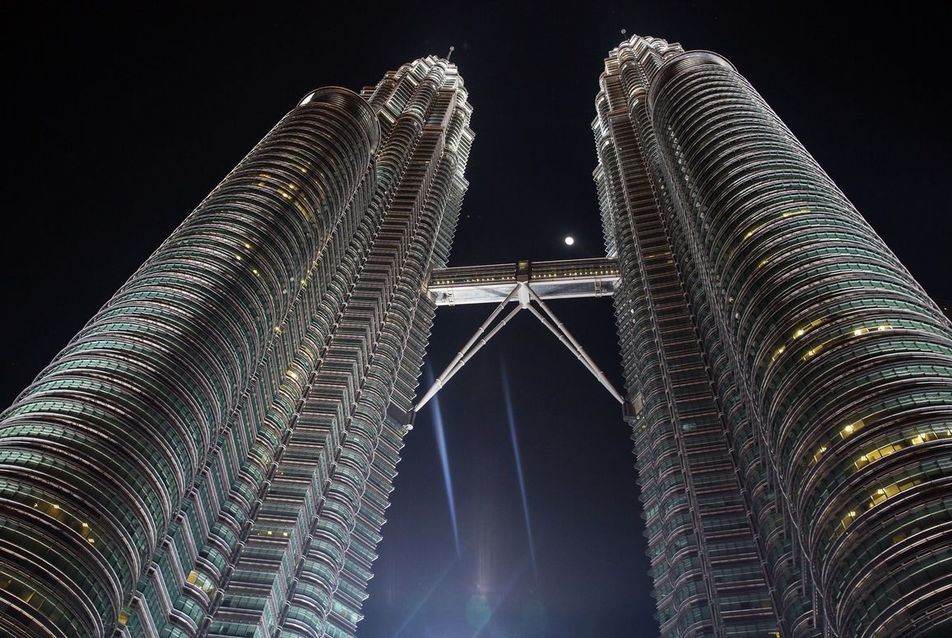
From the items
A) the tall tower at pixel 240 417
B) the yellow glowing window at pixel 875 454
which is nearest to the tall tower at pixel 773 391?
the yellow glowing window at pixel 875 454

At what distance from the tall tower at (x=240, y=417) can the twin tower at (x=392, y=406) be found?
0.27 meters

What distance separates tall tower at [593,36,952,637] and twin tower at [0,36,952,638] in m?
0.23

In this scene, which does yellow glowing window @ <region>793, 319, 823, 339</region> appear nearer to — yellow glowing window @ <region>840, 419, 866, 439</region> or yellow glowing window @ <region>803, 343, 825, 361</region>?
yellow glowing window @ <region>803, 343, 825, 361</region>

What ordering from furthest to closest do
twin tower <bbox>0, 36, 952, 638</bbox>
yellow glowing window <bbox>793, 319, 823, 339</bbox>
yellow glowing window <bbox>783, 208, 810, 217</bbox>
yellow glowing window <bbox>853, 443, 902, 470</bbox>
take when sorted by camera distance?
yellow glowing window <bbox>783, 208, 810, 217</bbox>
yellow glowing window <bbox>793, 319, 823, 339</bbox>
twin tower <bbox>0, 36, 952, 638</bbox>
yellow glowing window <bbox>853, 443, 902, 470</bbox>

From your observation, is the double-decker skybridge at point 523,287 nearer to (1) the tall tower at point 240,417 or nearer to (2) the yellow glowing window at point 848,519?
(1) the tall tower at point 240,417

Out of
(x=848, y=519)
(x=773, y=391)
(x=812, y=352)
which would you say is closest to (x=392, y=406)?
(x=773, y=391)

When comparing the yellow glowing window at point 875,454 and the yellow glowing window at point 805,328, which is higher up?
the yellow glowing window at point 805,328

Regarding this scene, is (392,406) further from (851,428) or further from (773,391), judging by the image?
(851,428)

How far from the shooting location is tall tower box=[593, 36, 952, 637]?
5488 centimetres

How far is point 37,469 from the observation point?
200 ft

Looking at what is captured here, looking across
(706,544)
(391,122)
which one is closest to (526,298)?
(391,122)

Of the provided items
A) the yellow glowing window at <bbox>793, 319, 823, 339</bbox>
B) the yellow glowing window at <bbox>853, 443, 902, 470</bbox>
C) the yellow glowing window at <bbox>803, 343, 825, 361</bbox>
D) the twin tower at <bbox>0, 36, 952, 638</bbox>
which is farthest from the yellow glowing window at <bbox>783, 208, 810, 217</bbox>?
the yellow glowing window at <bbox>853, 443, 902, 470</bbox>

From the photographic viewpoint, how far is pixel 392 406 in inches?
4518

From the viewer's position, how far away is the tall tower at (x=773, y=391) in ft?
180
